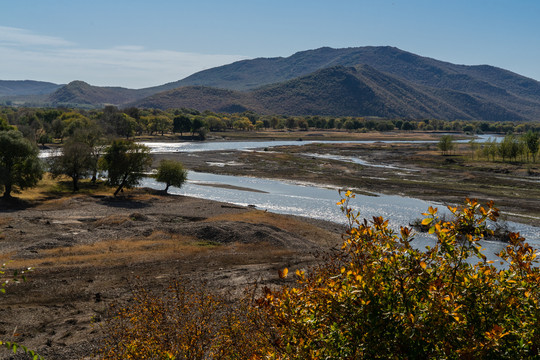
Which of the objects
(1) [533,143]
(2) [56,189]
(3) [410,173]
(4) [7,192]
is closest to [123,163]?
(2) [56,189]

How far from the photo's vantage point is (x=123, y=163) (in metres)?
64.9

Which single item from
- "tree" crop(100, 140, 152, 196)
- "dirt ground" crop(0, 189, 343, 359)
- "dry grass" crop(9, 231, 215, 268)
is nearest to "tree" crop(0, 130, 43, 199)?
"dirt ground" crop(0, 189, 343, 359)

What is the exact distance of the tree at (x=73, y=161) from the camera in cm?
6494

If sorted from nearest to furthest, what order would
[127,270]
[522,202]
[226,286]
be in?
[226,286] → [127,270] → [522,202]

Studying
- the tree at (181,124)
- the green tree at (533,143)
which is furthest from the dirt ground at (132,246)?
the tree at (181,124)

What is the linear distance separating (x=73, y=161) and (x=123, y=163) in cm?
838

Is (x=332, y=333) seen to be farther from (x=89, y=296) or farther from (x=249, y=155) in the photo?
(x=249, y=155)

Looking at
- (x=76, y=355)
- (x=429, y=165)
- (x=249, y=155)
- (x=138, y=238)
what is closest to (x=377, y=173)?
(x=429, y=165)

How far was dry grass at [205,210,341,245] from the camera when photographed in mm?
45312

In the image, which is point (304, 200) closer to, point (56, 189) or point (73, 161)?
point (73, 161)

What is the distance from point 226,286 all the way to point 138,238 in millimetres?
16137

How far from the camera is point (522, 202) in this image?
64.9 m

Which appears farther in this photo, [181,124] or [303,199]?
[181,124]

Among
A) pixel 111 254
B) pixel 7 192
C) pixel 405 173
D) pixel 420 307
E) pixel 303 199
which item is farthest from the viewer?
pixel 405 173
